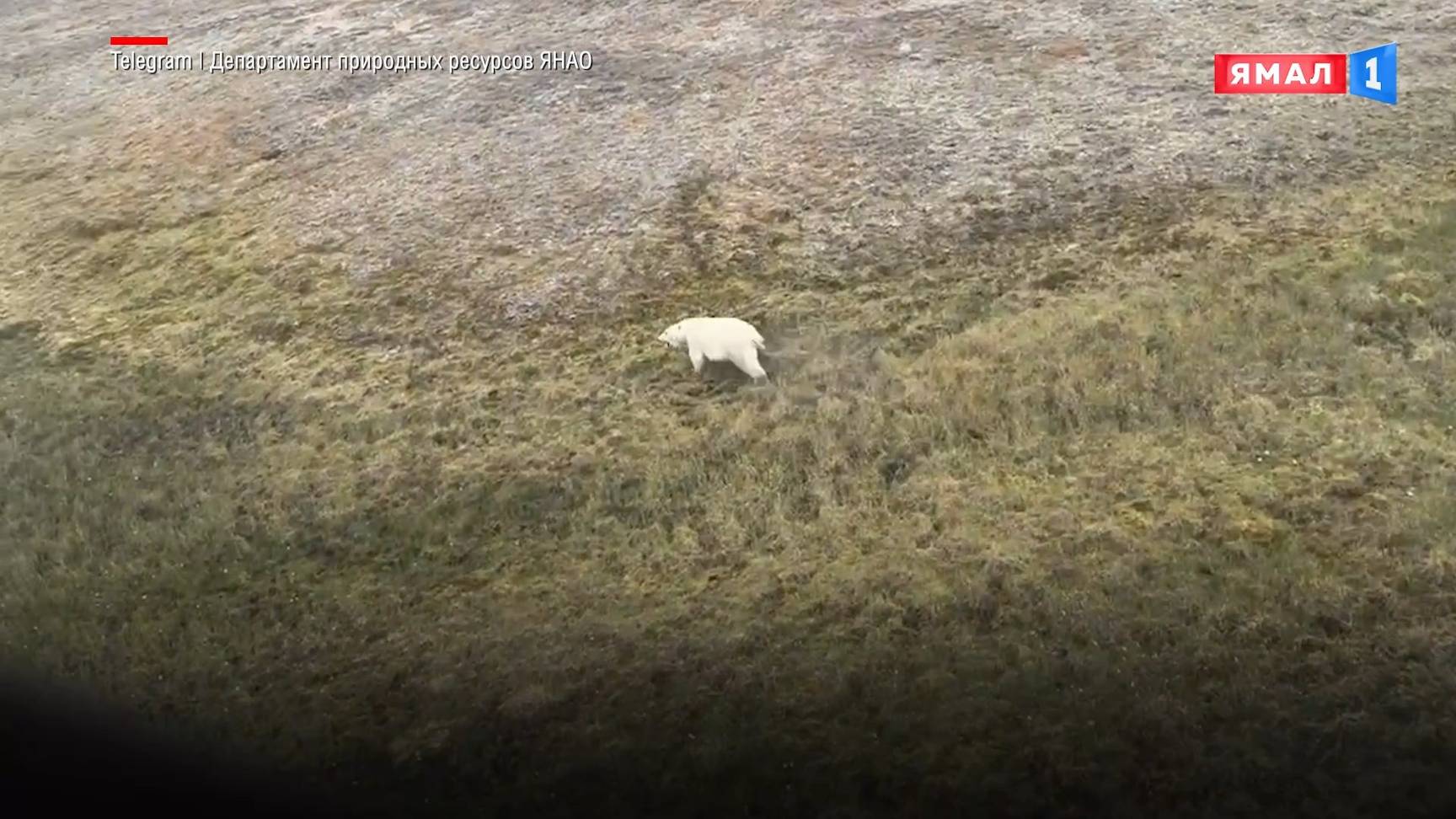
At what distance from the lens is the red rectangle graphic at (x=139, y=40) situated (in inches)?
176

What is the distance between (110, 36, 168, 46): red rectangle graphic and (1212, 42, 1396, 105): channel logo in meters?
3.62

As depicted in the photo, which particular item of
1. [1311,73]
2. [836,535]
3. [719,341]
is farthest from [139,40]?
[1311,73]

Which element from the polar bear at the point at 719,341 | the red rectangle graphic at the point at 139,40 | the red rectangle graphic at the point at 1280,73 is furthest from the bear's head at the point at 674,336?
the red rectangle graphic at the point at 139,40

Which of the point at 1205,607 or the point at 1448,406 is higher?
the point at 1448,406

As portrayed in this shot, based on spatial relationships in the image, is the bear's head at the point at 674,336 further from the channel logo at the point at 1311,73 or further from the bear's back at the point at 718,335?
the channel logo at the point at 1311,73

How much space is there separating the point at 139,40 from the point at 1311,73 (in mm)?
3916

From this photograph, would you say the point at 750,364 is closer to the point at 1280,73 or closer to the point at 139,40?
the point at 1280,73

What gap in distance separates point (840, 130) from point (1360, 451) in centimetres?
173

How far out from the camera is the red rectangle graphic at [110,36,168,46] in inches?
176

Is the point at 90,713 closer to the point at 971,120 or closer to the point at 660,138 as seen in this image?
the point at 660,138

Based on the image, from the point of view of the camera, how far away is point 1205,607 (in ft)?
5.74

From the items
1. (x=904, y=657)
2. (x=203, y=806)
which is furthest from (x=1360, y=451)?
(x=203, y=806)

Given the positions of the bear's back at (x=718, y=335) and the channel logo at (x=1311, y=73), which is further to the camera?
the channel logo at (x=1311, y=73)

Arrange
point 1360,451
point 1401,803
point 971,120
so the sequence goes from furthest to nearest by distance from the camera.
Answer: point 971,120 < point 1360,451 < point 1401,803
